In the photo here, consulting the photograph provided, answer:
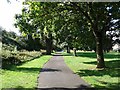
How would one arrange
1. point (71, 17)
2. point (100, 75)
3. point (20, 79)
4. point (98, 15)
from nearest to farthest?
point (20, 79) → point (100, 75) → point (98, 15) → point (71, 17)

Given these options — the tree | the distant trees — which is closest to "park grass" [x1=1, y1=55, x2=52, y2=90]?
the distant trees

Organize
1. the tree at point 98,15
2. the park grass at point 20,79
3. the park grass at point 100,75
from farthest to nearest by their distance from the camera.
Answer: the tree at point 98,15
the park grass at point 100,75
the park grass at point 20,79

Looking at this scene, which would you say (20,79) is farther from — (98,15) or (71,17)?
(71,17)

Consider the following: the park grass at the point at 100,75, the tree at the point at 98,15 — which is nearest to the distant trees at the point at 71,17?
the tree at the point at 98,15

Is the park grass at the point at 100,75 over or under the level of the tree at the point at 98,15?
under

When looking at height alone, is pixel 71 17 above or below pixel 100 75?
above

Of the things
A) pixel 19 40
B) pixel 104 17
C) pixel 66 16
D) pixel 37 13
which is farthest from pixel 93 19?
pixel 19 40

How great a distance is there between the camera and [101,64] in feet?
75.6

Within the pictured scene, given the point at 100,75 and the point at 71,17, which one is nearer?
A: the point at 100,75

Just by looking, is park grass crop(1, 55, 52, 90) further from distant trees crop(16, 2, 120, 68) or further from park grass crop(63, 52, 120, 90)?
distant trees crop(16, 2, 120, 68)

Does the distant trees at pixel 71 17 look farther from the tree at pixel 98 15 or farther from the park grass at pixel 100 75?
the park grass at pixel 100 75

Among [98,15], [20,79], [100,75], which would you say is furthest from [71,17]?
[20,79]

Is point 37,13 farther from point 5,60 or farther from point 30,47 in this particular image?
point 30,47

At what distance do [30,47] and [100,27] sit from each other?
162 feet
